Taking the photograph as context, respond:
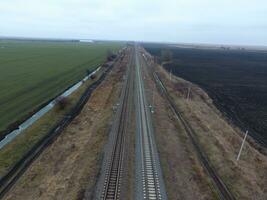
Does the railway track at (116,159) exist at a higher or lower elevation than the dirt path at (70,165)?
higher

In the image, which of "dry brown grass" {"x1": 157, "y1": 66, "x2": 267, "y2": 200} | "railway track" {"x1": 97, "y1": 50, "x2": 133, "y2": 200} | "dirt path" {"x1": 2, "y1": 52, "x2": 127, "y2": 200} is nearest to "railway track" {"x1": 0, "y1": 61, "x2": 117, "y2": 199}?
"dirt path" {"x1": 2, "y1": 52, "x2": 127, "y2": 200}

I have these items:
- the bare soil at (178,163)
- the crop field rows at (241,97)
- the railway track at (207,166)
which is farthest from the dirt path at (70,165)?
the crop field rows at (241,97)

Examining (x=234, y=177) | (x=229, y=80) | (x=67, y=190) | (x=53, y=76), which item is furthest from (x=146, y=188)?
(x=229, y=80)

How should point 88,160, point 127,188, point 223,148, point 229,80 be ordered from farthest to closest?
point 229,80
point 223,148
point 88,160
point 127,188

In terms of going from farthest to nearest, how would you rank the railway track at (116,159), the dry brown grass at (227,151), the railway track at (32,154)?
the railway track at (32,154)
the dry brown grass at (227,151)
the railway track at (116,159)

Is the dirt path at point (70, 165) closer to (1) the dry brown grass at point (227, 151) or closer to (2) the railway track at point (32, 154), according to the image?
(2) the railway track at point (32, 154)

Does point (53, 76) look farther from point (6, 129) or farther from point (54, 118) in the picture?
point (6, 129)

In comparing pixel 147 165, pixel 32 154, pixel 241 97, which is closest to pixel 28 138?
pixel 32 154
